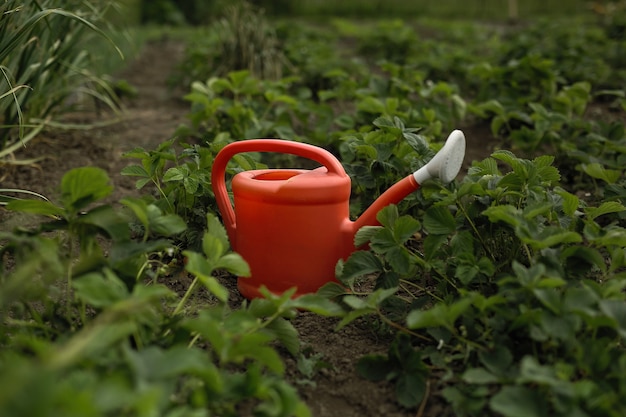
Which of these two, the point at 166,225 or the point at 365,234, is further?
the point at 365,234

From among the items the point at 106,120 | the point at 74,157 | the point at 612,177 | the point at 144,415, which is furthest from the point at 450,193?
the point at 106,120

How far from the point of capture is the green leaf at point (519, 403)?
1104 millimetres

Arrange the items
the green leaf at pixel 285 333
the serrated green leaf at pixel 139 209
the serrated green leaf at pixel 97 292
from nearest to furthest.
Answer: the serrated green leaf at pixel 97 292, the serrated green leaf at pixel 139 209, the green leaf at pixel 285 333

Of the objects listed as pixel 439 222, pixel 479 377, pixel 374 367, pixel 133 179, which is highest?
pixel 439 222

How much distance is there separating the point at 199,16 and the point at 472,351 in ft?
32.3

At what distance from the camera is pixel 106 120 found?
141 inches

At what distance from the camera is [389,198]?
1641 mm

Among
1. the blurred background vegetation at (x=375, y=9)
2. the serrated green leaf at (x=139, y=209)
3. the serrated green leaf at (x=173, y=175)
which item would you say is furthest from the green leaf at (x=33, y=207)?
the blurred background vegetation at (x=375, y=9)

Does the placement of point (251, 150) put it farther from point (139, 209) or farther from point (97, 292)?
point (97, 292)

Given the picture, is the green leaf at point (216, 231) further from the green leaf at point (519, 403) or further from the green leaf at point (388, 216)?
the green leaf at point (519, 403)

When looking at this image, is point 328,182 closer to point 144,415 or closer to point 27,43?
point 144,415

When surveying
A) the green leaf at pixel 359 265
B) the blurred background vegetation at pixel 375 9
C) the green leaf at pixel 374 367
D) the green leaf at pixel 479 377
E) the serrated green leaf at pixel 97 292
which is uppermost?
the serrated green leaf at pixel 97 292

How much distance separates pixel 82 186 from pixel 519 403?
0.84m

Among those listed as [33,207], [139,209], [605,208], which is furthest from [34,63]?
[605,208]
